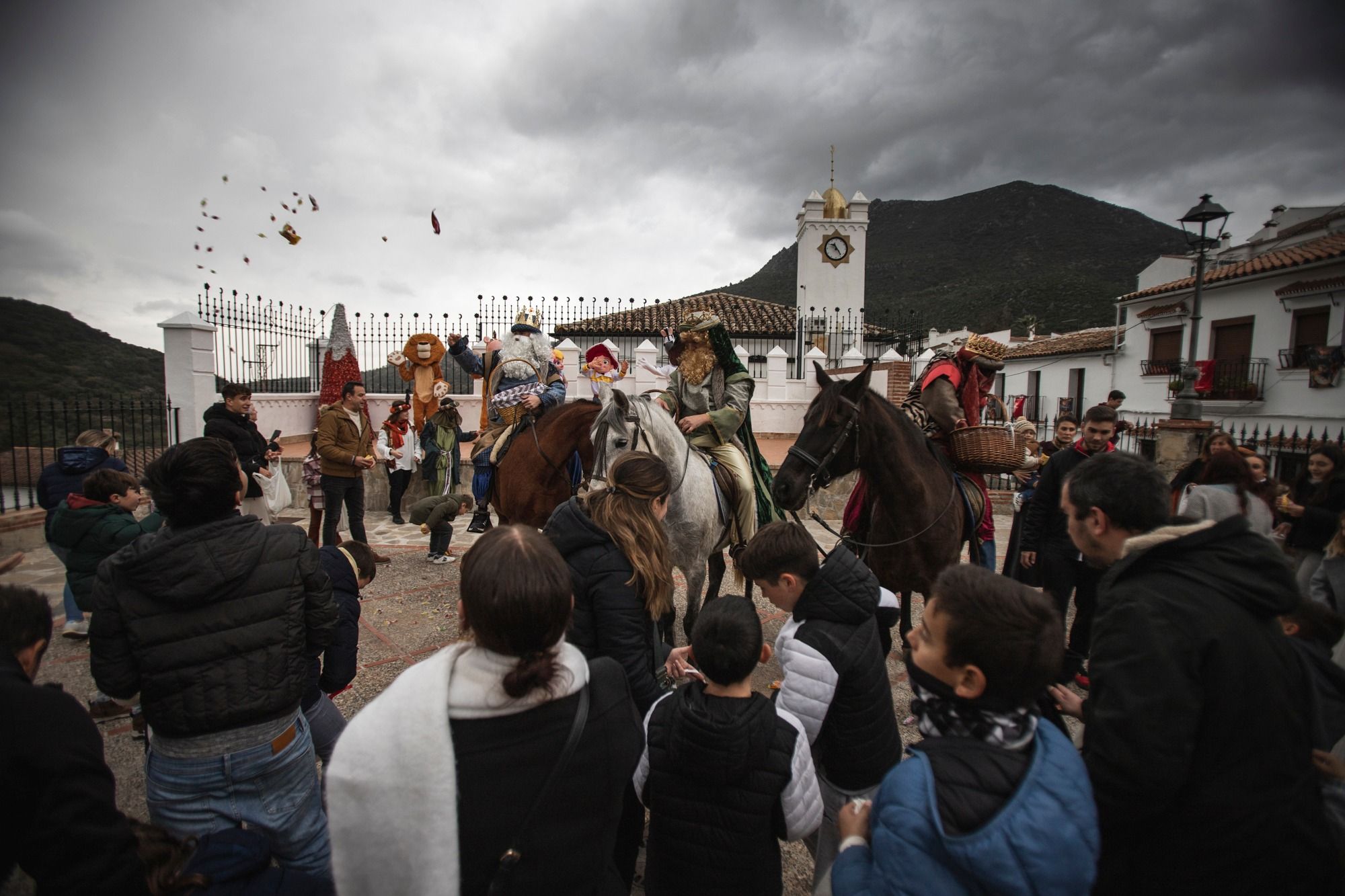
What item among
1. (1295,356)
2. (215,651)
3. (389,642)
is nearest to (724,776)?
(215,651)

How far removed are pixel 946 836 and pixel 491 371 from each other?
5917mm

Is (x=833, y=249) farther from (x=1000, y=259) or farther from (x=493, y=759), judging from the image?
(x=1000, y=259)

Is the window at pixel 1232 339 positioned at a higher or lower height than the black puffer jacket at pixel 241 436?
higher

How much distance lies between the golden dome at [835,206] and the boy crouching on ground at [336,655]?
104ft

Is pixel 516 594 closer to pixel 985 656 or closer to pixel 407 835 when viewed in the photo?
pixel 407 835

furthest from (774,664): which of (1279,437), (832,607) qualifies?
(1279,437)

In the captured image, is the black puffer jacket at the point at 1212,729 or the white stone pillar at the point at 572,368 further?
the white stone pillar at the point at 572,368

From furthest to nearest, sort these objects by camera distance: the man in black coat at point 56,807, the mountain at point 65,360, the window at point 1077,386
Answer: the window at point 1077,386 → the mountain at point 65,360 → the man in black coat at point 56,807

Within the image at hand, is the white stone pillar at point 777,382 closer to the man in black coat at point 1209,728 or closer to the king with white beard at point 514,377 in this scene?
the king with white beard at point 514,377

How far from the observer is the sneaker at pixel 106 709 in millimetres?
3660

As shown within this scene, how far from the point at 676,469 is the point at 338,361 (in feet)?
39.0

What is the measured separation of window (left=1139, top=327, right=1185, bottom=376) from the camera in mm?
20766

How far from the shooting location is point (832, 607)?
2.05 m

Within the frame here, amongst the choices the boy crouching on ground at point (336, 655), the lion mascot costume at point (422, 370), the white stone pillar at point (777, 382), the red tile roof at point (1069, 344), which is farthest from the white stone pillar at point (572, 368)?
the red tile roof at point (1069, 344)
